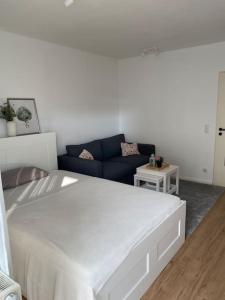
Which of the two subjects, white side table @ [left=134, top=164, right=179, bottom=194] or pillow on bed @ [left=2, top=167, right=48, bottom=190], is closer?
pillow on bed @ [left=2, top=167, right=48, bottom=190]

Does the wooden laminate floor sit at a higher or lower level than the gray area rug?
Answer: lower

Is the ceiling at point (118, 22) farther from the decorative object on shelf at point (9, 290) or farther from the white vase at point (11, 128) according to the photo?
the decorative object on shelf at point (9, 290)

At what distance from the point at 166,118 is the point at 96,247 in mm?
3504

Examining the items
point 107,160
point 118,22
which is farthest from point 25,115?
point 118,22

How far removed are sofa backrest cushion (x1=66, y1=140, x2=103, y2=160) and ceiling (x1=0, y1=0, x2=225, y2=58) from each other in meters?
1.68

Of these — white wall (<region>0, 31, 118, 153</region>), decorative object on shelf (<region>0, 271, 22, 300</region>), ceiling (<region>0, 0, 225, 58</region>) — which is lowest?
decorative object on shelf (<region>0, 271, 22, 300</region>)

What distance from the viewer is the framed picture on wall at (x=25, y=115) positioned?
319 centimetres

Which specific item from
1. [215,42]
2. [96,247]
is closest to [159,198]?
[96,247]

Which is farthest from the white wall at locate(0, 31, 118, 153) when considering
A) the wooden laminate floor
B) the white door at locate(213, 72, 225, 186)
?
the wooden laminate floor

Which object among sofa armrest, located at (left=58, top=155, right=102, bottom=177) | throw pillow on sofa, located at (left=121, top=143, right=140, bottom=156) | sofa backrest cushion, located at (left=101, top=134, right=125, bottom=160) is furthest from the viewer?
throw pillow on sofa, located at (left=121, top=143, right=140, bottom=156)

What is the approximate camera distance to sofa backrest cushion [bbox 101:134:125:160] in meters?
4.38

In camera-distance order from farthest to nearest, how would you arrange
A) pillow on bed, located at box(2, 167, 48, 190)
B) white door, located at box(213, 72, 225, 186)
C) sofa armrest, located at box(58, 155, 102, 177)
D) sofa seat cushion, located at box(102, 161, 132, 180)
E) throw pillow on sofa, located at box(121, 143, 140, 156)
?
throw pillow on sofa, located at box(121, 143, 140, 156), white door, located at box(213, 72, 225, 186), sofa seat cushion, located at box(102, 161, 132, 180), sofa armrest, located at box(58, 155, 102, 177), pillow on bed, located at box(2, 167, 48, 190)

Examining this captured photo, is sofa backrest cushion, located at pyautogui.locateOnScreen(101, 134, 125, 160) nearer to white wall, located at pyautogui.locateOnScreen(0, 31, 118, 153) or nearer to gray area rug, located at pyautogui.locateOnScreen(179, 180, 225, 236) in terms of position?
white wall, located at pyautogui.locateOnScreen(0, 31, 118, 153)

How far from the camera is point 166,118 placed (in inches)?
180
